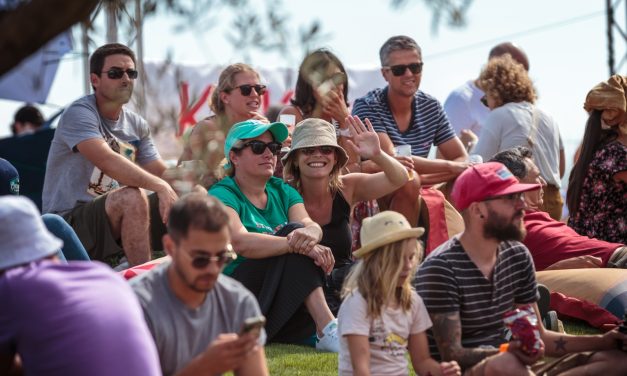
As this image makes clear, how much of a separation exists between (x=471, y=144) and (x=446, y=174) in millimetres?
1587

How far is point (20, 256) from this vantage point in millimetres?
3641

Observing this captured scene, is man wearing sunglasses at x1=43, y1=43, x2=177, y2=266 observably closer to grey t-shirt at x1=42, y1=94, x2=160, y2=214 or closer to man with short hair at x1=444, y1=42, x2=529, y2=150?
grey t-shirt at x1=42, y1=94, x2=160, y2=214

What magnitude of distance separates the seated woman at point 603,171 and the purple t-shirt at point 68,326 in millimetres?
4990

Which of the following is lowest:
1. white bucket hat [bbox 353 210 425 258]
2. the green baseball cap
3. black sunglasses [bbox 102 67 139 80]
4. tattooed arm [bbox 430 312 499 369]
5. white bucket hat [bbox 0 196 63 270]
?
tattooed arm [bbox 430 312 499 369]

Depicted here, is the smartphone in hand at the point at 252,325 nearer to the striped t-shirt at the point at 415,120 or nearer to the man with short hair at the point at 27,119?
the striped t-shirt at the point at 415,120

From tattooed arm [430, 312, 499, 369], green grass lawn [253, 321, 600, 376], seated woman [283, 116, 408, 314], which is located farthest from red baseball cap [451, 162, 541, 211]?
seated woman [283, 116, 408, 314]

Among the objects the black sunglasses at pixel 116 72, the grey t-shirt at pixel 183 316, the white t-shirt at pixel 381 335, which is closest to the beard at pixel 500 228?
the white t-shirt at pixel 381 335

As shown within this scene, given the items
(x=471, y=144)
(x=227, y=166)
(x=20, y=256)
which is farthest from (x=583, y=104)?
(x=20, y=256)

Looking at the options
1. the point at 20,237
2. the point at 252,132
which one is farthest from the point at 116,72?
the point at 20,237

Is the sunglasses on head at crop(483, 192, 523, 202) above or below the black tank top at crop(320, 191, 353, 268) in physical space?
above

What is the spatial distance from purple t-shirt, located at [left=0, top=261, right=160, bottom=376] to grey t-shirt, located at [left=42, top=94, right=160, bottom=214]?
12.5 feet

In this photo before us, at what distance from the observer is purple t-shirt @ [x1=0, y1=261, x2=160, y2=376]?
346 centimetres

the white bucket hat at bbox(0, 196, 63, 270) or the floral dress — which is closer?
the white bucket hat at bbox(0, 196, 63, 270)

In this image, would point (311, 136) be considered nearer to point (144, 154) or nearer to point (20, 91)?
point (144, 154)
